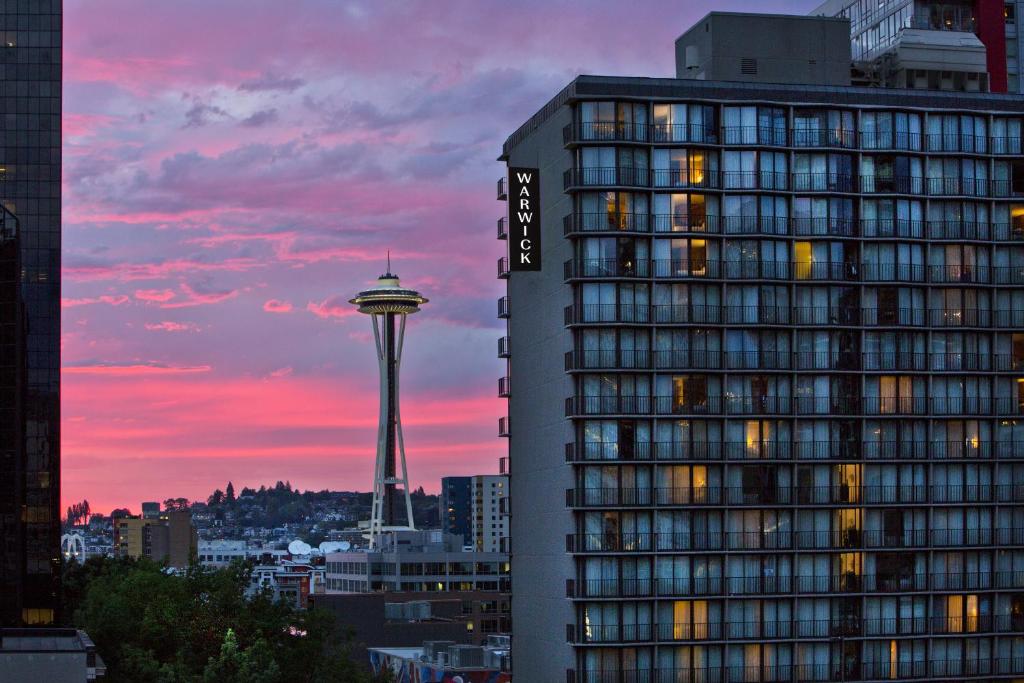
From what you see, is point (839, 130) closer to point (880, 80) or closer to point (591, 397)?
point (880, 80)

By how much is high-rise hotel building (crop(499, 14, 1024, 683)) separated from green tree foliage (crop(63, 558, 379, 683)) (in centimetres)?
1780

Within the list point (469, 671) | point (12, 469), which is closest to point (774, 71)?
point (469, 671)

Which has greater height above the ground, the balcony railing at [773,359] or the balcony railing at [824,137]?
the balcony railing at [824,137]

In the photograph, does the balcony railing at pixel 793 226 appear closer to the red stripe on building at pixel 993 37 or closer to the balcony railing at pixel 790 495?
the balcony railing at pixel 790 495

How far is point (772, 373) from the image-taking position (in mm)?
121188

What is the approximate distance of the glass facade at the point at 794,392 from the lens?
389 feet

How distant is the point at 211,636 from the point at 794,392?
147 feet

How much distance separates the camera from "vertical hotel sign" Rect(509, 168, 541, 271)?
124 meters

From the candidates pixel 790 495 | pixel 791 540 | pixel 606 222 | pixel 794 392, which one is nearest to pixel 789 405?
pixel 794 392

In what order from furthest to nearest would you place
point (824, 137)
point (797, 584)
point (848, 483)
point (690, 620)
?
point (824, 137) → point (848, 483) → point (797, 584) → point (690, 620)

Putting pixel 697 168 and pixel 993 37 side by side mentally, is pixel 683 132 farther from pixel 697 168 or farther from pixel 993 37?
pixel 993 37

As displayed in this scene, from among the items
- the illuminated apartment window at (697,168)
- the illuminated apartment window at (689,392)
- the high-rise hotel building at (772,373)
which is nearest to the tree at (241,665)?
the high-rise hotel building at (772,373)

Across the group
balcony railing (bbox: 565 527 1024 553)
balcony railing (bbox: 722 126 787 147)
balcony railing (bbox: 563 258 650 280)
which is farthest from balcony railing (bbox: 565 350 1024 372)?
balcony railing (bbox: 722 126 787 147)

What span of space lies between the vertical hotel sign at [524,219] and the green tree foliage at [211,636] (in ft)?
104
